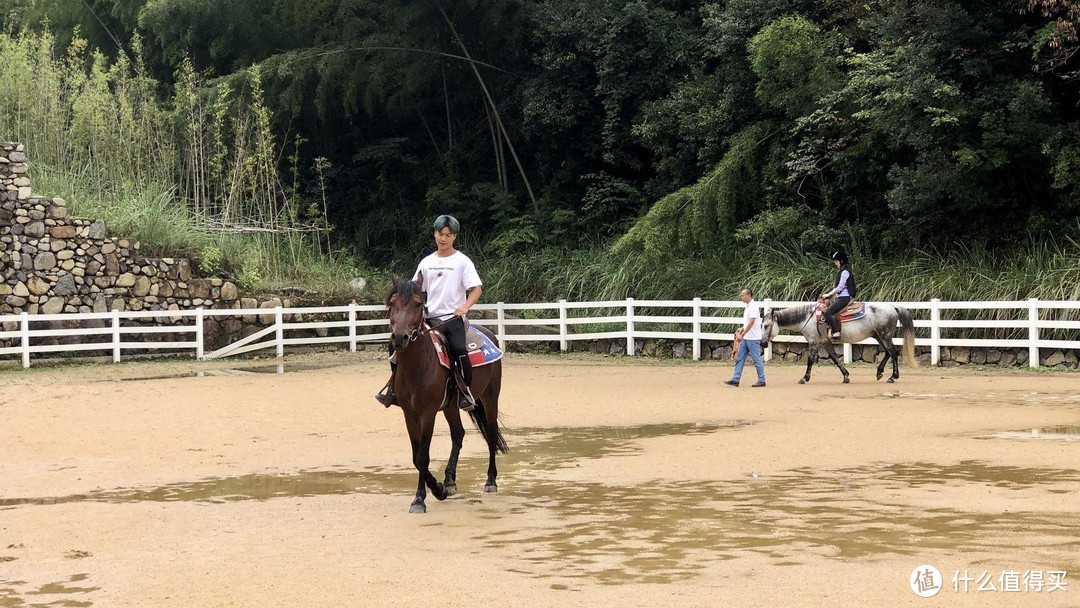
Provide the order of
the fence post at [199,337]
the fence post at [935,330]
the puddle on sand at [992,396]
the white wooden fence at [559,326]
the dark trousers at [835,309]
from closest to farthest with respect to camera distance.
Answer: the puddle on sand at [992,396] < the dark trousers at [835,309] < the white wooden fence at [559,326] < the fence post at [935,330] < the fence post at [199,337]

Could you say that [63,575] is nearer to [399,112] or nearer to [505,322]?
[505,322]

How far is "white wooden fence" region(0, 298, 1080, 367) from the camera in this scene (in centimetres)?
1953

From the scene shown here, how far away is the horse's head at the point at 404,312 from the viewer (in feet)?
28.0

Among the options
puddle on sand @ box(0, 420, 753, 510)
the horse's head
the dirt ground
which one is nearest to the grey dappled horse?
the dirt ground

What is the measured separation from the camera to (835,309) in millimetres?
17891

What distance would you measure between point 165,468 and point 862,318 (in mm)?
10759

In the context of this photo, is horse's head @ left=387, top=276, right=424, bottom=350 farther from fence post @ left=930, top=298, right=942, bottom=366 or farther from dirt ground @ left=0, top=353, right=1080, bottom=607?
fence post @ left=930, top=298, right=942, bottom=366

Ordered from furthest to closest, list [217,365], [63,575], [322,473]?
[217,365] < [322,473] < [63,575]

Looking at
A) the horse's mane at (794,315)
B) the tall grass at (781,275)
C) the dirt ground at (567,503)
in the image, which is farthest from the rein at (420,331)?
the tall grass at (781,275)

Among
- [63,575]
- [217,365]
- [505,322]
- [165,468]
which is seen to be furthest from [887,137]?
[63,575]

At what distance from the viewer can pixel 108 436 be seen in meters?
13.2

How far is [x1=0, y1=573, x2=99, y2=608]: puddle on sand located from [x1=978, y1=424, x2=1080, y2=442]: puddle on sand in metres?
8.06

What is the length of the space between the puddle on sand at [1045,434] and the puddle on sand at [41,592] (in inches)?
317

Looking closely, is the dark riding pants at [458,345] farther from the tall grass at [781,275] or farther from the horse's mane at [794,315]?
the tall grass at [781,275]
